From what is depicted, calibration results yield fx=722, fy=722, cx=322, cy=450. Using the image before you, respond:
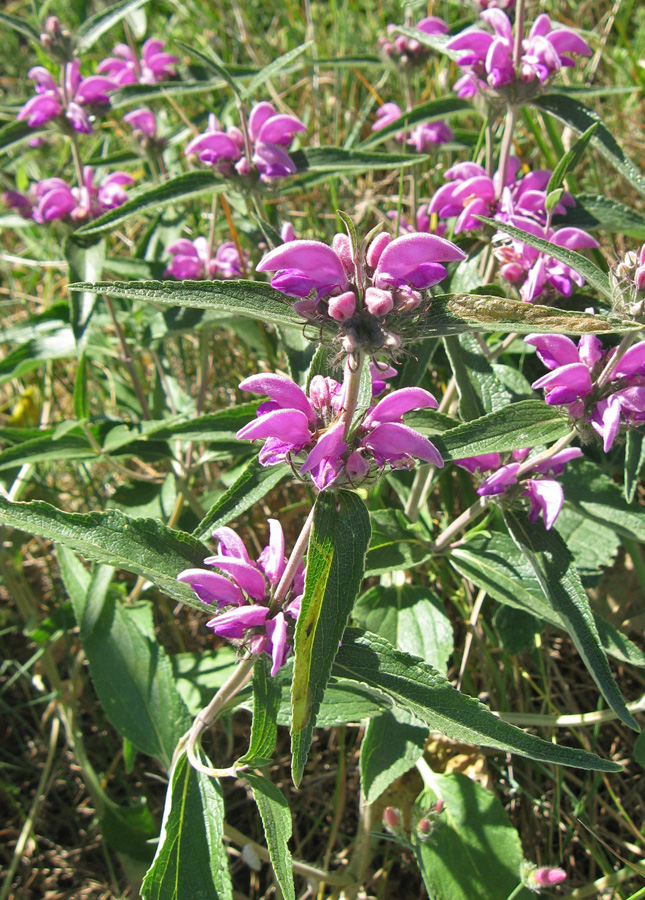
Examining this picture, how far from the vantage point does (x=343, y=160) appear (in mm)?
2650

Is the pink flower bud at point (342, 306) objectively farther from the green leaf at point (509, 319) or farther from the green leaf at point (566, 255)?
the green leaf at point (566, 255)

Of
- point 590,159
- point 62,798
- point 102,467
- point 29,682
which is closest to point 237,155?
point 102,467

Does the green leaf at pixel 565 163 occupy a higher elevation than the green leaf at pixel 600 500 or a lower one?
higher

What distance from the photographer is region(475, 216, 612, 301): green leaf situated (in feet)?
4.91

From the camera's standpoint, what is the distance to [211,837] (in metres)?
1.81

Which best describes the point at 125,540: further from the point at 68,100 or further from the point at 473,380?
the point at 68,100

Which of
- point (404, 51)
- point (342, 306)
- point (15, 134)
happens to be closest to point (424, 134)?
point (404, 51)

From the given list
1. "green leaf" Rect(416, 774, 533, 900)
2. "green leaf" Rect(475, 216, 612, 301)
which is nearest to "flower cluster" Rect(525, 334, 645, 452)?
"green leaf" Rect(475, 216, 612, 301)

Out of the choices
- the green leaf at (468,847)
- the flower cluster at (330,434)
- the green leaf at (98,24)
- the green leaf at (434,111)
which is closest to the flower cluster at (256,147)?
the green leaf at (434,111)

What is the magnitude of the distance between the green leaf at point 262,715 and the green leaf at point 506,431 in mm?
668

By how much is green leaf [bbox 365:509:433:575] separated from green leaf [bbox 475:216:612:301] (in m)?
0.88

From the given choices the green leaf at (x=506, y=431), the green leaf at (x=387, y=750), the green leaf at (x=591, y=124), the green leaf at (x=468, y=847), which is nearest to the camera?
the green leaf at (x=506, y=431)

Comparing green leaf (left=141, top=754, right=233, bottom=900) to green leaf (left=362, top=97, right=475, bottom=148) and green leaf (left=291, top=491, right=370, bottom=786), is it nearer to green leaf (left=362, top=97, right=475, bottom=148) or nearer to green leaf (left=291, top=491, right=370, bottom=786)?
green leaf (left=291, top=491, right=370, bottom=786)

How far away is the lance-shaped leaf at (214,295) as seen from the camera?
50.2 inches
